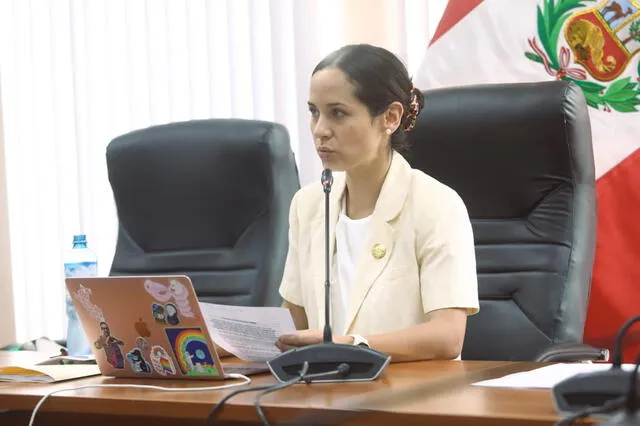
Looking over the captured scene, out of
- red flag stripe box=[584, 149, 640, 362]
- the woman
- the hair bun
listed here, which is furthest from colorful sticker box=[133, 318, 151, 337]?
red flag stripe box=[584, 149, 640, 362]

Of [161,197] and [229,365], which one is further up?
[161,197]

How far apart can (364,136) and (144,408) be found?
83 centimetres

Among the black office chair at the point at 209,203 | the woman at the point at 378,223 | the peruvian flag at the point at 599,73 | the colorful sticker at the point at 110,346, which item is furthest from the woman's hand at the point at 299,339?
the peruvian flag at the point at 599,73

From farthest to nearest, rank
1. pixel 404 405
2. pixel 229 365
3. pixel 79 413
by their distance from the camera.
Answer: pixel 229 365, pixel 79 413, pixel 404 405

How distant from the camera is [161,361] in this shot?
4.95 ft

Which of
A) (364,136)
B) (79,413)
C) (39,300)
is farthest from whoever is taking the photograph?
(39,300)

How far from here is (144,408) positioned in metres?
1.30

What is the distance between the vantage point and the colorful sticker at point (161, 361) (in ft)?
4.91

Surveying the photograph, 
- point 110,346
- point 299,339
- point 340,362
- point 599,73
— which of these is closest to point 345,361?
point 340,362

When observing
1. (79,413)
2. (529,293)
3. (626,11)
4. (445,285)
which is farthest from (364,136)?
(626,11)

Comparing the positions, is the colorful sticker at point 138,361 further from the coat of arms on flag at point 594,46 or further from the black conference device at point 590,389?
the coat of arms on flag at point 594,46

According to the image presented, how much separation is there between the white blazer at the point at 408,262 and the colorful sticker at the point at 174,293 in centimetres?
54

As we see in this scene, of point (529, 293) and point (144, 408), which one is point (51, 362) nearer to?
point (144, 408)

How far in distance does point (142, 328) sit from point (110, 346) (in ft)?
0.34
